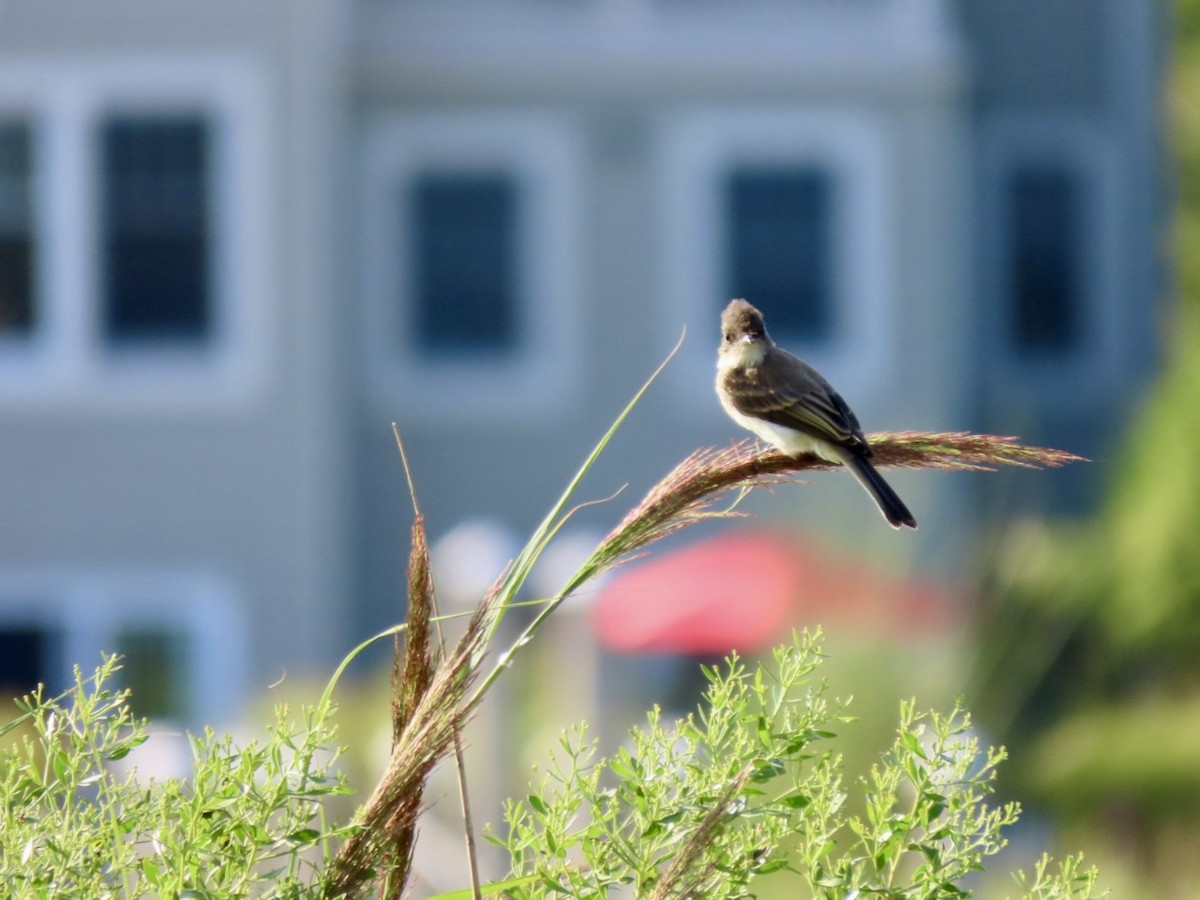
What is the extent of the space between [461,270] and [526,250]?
0.52 metres

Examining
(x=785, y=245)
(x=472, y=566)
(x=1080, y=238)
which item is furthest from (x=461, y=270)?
(x=472, y=566)

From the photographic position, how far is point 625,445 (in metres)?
13.8

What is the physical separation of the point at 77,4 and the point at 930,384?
20.6ft

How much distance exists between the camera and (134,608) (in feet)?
42.5

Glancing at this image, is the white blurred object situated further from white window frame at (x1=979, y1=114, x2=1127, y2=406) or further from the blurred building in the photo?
white window frame at (x1=979, y1=114, x2=1127, y2=406)

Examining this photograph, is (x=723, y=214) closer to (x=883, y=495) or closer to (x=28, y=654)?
(x=28, y=654)

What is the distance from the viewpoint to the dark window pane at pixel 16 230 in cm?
1305

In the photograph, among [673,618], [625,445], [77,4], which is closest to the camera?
[673,618]

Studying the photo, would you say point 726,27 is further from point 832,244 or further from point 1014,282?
point 1014,282

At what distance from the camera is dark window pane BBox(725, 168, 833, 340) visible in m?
13.8

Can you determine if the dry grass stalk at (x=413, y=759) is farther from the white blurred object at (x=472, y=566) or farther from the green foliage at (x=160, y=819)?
the white blurred object at (x=472, y=566)

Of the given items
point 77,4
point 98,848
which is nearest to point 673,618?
point 77,4

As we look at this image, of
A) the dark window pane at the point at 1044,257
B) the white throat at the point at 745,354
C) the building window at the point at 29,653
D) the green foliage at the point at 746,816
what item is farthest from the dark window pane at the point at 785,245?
the green foliage at the point at 746,816

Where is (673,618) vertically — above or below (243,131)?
below
